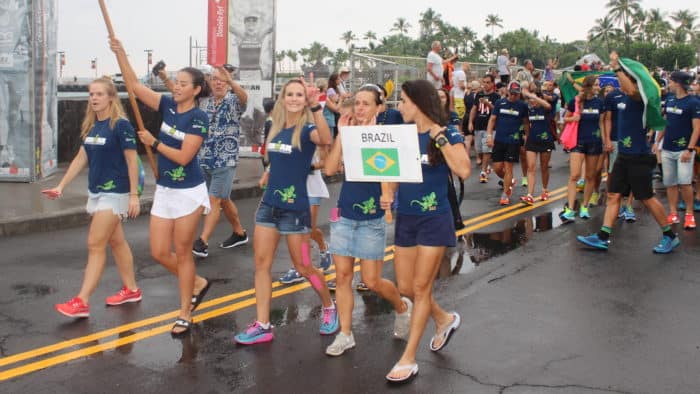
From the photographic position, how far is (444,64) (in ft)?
64.7

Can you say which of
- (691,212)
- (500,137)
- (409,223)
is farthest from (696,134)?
(409,223)

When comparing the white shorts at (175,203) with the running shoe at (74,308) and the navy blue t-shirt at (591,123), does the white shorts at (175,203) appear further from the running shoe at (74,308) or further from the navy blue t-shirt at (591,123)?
the navy blue t-shirt at (591,123)

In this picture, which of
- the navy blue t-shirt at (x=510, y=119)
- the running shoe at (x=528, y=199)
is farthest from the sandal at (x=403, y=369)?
the navy blue t-shirt at (x=510, y=119)

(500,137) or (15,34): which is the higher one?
(15,34)

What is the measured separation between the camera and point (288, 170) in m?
5.77

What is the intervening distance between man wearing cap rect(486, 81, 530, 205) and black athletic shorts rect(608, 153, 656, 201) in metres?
3.07

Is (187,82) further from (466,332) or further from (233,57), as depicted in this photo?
(233,57)

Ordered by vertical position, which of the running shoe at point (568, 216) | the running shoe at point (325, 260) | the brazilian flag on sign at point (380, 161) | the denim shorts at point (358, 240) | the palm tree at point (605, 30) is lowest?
the running shoe at point (325, 260)

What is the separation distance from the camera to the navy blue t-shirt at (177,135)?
19.5 feet

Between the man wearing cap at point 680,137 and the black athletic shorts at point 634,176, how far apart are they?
1134 millimetres

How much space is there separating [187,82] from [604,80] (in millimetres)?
11476

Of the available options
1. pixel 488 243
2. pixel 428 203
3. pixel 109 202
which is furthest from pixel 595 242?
pixel 109 202

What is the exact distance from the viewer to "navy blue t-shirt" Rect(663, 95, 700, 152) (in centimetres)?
984

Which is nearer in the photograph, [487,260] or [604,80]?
[487,260]
